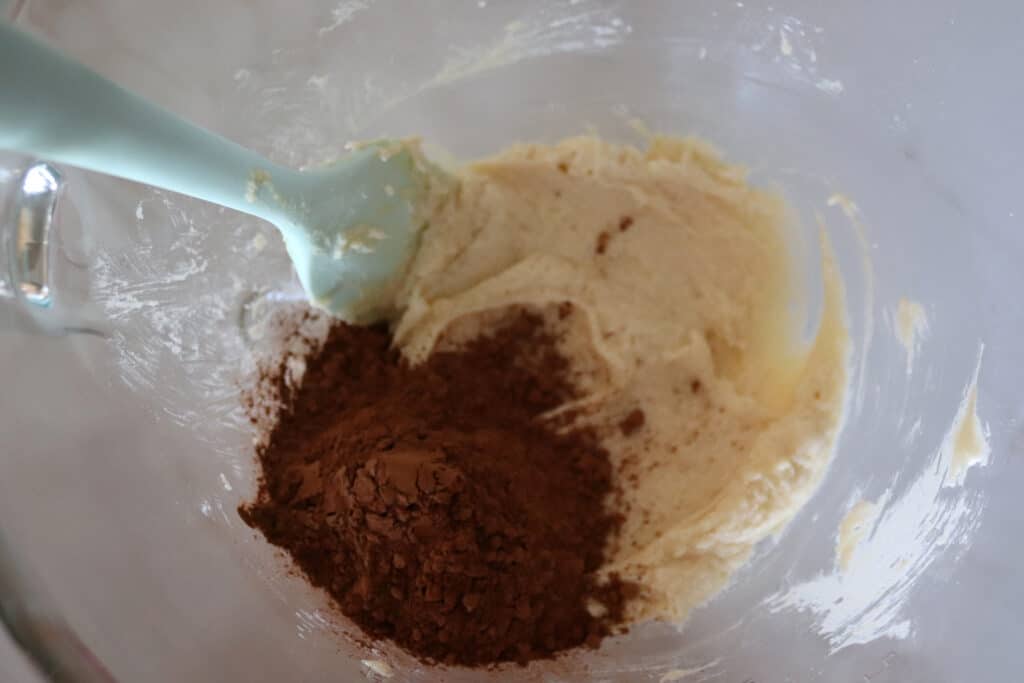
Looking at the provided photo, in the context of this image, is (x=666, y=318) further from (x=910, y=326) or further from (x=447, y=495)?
(x=447, y=495)

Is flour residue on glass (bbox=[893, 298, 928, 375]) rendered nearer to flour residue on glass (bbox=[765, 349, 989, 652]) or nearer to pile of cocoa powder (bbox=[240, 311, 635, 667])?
flour residue on glass (bbox=[765, 349, 989, 652])

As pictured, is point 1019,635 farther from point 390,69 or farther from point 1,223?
point 1,223

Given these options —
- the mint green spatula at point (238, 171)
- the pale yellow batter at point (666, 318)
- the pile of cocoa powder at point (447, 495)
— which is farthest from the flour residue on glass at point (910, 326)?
the mint green spatula at point (238, 171)

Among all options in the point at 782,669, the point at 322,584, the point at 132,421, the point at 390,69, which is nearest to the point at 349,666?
the point at 322,584

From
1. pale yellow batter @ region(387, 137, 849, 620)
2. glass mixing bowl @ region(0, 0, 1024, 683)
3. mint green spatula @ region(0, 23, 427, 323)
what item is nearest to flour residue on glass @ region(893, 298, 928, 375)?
glass mixing bowl @ region(0, 0, 1024, 683)

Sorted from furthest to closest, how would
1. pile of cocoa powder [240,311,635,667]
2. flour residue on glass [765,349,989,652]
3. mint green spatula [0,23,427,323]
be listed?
flour residue on glass [765,349,989,652], pile of cocoa powder [240,311,635,667], mint green spatula [0,23,427,323]

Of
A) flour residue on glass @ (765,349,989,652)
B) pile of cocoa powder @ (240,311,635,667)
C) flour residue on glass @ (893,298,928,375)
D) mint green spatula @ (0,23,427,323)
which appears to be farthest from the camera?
flour residue on glass @ (893,298,928,375)

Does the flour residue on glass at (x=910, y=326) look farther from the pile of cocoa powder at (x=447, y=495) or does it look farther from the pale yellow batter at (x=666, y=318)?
the pile of cocoa powder at (x=447, y=495)
